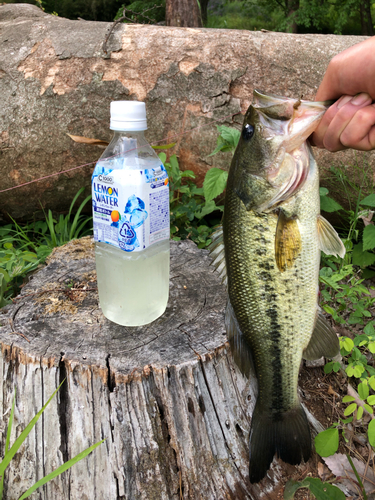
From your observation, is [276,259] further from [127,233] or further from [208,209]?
[208,209]

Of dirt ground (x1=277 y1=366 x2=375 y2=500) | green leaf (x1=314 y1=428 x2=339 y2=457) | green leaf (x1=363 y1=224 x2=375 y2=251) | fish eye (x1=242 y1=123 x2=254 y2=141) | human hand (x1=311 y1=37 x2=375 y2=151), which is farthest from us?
green leaf (x1=363 y1=224 x2=375 y2=251)

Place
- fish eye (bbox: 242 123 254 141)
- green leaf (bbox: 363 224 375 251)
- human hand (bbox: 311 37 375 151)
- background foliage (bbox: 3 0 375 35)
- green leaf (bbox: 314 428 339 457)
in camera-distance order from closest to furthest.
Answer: human hand (bbox: 311 37 375 151) → fish eye (bbox: 242 123 254 141) → green leaf (bbox: 314 428 339 457) → green leaf (bbox: 363 224 375 251) → background foliage (bbox: 3 0 375 35)

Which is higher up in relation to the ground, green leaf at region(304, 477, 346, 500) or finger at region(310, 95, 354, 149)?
finger at region(310, 95, 354, 149)

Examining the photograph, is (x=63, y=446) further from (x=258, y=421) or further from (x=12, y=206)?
(x=12, y=206)

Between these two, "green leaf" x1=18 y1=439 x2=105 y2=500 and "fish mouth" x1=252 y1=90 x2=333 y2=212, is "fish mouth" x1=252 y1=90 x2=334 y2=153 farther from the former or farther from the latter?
"green leaf" x1=18 y1=439 x2=105 y2=500

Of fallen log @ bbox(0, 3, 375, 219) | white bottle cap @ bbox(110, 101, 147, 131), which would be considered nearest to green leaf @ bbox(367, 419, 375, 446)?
white bottle cap @ bbox(110, 101, 147, 131)

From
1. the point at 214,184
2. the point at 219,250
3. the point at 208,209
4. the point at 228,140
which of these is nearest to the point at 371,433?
the point at 219,250

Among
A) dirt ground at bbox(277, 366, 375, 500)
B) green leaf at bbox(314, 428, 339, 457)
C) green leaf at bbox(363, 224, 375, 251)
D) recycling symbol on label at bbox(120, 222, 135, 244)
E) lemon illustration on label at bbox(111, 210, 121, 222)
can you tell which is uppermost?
lemon illustration on label at bbox(111, 210, 121, 222)

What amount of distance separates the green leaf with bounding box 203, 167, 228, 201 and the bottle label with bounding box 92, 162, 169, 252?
44.1 inches

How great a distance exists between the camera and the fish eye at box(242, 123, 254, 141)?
4.96ft

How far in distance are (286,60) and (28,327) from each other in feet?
9.90

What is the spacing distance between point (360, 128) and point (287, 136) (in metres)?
0.27

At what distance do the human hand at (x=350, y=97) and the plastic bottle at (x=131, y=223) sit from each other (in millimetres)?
722

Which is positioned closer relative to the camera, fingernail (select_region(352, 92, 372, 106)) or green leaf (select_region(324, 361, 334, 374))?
fingernail (select_region(352, 92, 372, 106))
